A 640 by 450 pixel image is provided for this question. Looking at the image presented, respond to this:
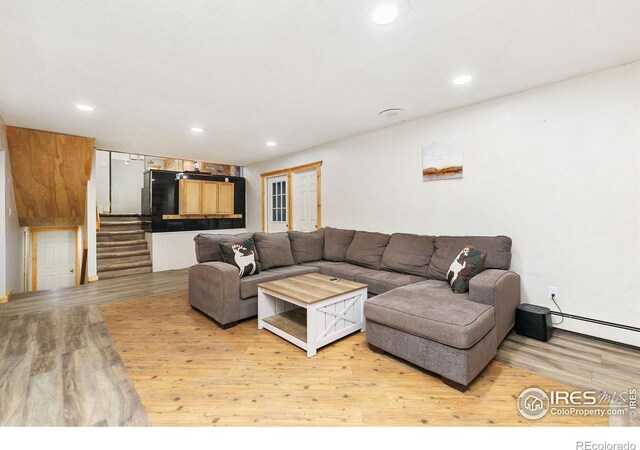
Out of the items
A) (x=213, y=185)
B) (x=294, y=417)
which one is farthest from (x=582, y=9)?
(x=213, y=185)

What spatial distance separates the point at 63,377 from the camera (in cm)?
202

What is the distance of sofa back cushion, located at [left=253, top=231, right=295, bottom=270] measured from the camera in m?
3.55

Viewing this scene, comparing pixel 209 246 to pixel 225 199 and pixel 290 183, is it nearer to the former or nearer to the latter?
pixel 290 183

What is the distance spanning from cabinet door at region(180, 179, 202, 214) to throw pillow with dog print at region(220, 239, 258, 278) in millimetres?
3447

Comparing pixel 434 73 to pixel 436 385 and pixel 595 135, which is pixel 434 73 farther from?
pixel 436 385

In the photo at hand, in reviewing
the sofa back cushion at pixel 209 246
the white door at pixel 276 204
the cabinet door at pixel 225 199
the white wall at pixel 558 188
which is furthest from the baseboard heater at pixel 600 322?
the cabinet door at pixel 225 199

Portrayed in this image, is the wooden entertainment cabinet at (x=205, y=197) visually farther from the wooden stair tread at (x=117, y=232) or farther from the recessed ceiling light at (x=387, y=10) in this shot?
the recessed ceiling light at (x=387, y=10)

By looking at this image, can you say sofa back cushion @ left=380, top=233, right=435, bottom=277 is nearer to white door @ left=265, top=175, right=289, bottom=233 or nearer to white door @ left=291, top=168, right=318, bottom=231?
white door @ left=291, top=168, right=318, bottom=231

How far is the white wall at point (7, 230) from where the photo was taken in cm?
363

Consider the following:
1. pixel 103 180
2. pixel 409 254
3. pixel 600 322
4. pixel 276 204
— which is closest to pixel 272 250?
pixel 409 254

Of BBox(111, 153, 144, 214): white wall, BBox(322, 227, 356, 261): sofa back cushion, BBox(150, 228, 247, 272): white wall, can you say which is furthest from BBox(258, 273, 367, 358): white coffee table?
BBox(111, 153, 144, 214): white wall

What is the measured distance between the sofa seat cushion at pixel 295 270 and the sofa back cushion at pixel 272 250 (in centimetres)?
10

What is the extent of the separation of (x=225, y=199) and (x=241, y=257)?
401cm

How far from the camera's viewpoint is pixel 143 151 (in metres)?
5.34
